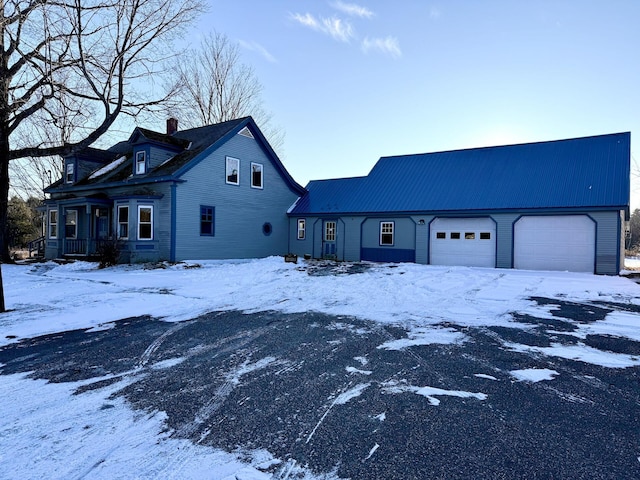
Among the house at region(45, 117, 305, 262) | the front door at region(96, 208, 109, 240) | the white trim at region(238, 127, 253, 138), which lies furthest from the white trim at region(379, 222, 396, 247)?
the front door at region(96, 208, 109, 240)

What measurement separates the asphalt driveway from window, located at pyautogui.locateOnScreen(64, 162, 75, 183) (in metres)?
20.4

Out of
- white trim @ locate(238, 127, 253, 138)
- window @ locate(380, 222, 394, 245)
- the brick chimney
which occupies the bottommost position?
window @ locate(380, 222, 394, 245)

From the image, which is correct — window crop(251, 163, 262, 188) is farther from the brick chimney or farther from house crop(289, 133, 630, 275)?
the brick chimney

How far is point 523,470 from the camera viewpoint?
2.60 m

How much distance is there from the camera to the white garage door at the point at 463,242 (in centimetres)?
1814

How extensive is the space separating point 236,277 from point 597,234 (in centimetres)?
1481

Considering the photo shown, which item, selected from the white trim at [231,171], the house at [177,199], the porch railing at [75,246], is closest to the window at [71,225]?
the house at [177,199]

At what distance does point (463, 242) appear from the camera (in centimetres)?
1886

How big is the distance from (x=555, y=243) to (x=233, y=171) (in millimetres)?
16159

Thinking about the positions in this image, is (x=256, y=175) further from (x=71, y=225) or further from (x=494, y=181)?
(x=494, y=181)

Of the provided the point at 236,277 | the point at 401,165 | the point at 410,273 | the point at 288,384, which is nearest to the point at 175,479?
the point at 288,384

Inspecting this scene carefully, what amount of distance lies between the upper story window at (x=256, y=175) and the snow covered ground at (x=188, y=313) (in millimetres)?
5578

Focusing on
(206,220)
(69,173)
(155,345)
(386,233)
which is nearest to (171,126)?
(69,173)

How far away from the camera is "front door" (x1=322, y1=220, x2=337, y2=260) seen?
73.8ft
